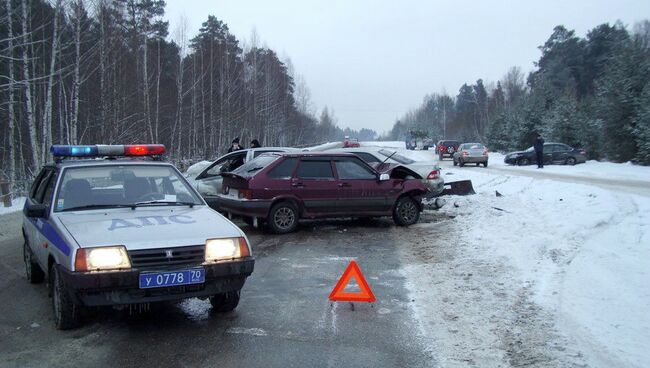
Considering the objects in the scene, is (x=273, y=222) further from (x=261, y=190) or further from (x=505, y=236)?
(x=505, y=236)

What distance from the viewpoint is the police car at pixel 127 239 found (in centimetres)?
462

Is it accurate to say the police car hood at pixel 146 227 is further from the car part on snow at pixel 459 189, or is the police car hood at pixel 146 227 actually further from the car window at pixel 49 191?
the car part on snow at pixel 459 189

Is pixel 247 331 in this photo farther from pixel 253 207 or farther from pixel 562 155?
pixel 562 155

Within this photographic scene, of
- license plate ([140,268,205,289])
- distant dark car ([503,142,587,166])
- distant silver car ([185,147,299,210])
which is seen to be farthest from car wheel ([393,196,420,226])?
distant dark car ([503,142,587,166])

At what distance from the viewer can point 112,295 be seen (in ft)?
15.2

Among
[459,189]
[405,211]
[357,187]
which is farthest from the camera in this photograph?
[459,189]

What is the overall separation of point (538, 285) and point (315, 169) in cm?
577

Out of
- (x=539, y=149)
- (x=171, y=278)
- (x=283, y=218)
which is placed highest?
(x=539, y=149)

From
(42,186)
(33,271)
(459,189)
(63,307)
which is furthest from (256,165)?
(459,189)

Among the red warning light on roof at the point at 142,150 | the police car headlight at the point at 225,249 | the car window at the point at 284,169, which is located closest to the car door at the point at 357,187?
the car window at the point at 284,169

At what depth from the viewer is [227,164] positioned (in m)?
14.5

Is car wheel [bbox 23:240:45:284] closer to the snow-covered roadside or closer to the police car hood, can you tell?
the police car hood

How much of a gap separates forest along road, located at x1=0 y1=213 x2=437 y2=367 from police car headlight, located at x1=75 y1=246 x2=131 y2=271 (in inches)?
28.9

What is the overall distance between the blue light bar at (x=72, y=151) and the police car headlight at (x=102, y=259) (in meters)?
2.17
